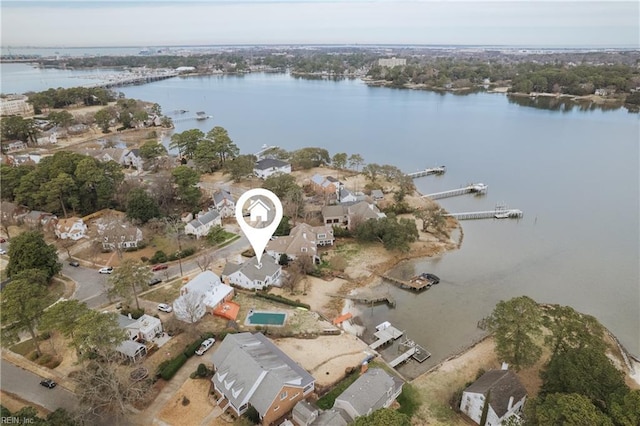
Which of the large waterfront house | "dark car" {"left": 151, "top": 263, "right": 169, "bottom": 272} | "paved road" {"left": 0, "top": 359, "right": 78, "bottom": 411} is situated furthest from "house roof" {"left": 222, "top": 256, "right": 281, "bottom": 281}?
"paved road" {"left": 0, "top": 359, "right": 78, "bottom": 411}

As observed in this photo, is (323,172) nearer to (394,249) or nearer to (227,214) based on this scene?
(227,214)

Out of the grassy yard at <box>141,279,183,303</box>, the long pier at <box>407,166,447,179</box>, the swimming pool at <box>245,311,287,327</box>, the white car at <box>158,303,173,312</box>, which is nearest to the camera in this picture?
the swimming pool at <box>245,311,287,327</box>

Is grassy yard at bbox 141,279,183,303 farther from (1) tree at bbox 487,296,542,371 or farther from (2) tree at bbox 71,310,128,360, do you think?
(1) tree at bbox 487,296,542,371

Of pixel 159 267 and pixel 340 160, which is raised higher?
pixel 340 160

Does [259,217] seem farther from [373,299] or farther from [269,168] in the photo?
[269,168]

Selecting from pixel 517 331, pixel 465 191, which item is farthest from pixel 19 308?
pixel 465 191

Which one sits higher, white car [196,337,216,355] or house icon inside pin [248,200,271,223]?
house icon inside pin [248,200,271,223]

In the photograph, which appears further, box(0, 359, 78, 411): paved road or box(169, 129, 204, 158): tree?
box(169, 129, 204, 158): tree
